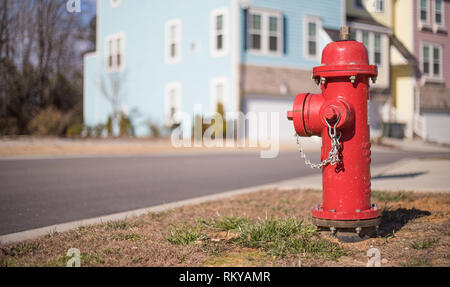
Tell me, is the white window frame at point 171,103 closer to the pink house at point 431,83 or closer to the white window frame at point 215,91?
the white window frame at point 215,91

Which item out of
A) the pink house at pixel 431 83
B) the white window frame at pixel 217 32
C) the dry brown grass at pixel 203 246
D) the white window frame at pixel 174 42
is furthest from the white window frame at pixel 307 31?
the dry brown grass at pixel 203 246

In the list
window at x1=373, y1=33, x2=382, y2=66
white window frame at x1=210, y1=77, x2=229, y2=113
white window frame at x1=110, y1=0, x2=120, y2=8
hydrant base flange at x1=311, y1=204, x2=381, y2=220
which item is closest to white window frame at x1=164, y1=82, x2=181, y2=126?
white window frame at x1=210, y1=77, x2=229, y2=113

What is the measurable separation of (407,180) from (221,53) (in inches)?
633

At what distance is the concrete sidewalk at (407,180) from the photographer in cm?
777

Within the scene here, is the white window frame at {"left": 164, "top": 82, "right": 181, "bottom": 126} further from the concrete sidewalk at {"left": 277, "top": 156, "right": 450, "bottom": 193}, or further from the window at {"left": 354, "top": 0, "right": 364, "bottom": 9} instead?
the concrete sidewalk at {"left": 277, "top": 156, "right": 450, "bottom": 193}

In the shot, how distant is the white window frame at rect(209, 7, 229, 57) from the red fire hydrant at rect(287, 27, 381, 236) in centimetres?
1979

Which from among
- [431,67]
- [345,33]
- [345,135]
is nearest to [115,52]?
[431,67]

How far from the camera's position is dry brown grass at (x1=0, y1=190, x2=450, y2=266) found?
3736 mm

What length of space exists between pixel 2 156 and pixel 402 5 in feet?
67.1

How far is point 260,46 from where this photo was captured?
79.3 ft

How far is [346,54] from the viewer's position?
4.20m

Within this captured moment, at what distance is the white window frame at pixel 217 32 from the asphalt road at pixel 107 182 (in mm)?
9391
